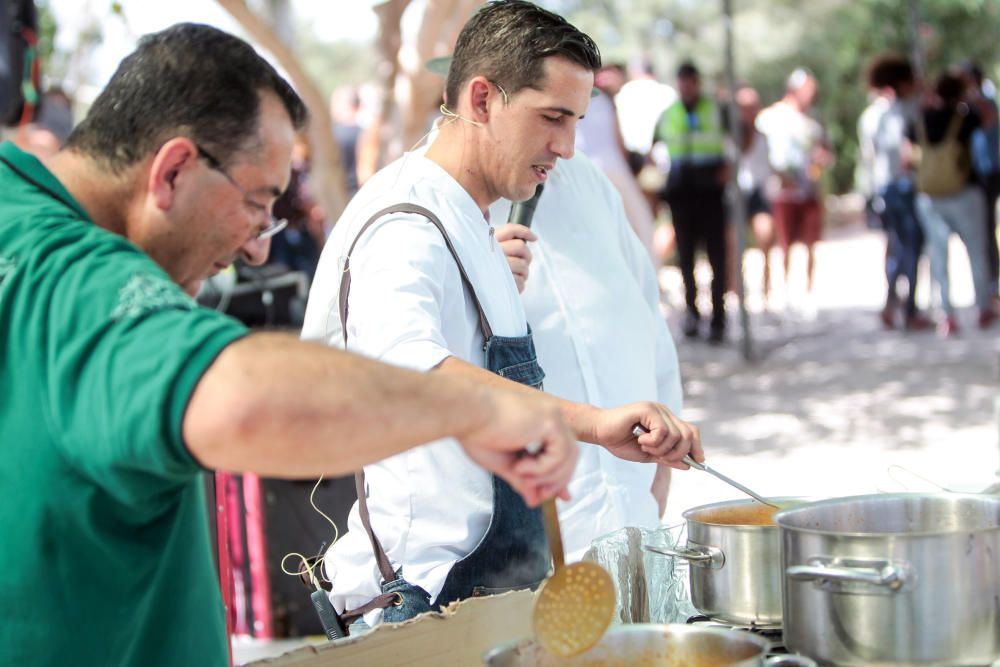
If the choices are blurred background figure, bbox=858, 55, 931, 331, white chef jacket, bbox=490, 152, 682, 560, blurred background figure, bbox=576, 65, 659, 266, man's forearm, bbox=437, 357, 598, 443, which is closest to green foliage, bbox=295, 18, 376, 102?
blurred background figure, bbox=858, 55, 931, 331

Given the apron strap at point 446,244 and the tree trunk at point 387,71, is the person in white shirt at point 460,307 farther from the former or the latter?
the tree trunk at point 387,71

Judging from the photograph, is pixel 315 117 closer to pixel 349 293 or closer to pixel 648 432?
pixel 349 293

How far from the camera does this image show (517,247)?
2434 millimetres

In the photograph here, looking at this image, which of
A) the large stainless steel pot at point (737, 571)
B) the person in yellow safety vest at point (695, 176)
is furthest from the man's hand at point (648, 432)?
the person in yellow safety vest at point (695, 176)

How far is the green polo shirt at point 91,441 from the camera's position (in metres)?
1.15

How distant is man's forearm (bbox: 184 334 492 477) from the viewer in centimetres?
112

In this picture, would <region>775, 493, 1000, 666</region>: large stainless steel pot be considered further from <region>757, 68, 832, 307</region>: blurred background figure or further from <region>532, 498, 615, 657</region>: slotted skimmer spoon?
<region>757, 68, 832, 307</region>: blurred background figure

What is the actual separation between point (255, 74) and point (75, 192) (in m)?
0.24

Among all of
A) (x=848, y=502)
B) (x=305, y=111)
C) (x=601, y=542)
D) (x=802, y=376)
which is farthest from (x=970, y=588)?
(x=802, y=376)

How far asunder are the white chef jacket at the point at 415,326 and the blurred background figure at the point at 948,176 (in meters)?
7.36

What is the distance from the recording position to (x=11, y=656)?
4.39ft

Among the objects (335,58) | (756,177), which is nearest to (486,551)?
(756,177)

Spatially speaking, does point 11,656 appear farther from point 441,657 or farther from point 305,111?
point 305,111

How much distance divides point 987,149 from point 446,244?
26.3 ft
